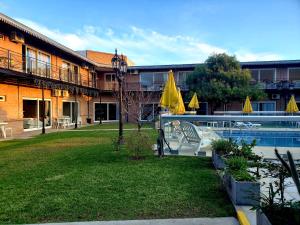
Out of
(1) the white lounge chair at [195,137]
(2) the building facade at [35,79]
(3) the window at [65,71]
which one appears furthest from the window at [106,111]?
(1) the white lounge chair at [195,137]

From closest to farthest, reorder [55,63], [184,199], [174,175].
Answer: [184,199] < [174,175] < [55,63]

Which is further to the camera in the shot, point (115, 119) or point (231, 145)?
point (115, 119)

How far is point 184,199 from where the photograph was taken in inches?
181

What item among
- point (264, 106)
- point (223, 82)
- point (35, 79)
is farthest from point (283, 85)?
point (35, 79)

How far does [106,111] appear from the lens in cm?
2919

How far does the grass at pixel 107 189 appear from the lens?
13.5ft

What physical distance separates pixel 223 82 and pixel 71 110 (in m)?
12.7

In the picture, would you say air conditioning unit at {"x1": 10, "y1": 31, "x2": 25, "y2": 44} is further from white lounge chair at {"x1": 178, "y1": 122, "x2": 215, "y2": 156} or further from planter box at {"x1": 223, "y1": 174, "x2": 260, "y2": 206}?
planter box at {"x1": 223, "y1": 174, "x2": 260, "y2": 206}

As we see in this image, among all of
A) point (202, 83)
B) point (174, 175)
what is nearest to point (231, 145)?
point (174, 175)

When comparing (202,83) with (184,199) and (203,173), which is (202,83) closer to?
(203,173)

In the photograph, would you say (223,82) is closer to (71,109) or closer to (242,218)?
(71,109)

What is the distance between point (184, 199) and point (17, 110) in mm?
14360

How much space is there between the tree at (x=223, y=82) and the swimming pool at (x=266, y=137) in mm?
13832

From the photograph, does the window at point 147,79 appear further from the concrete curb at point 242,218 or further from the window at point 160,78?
the concrete curb at point 242,218
